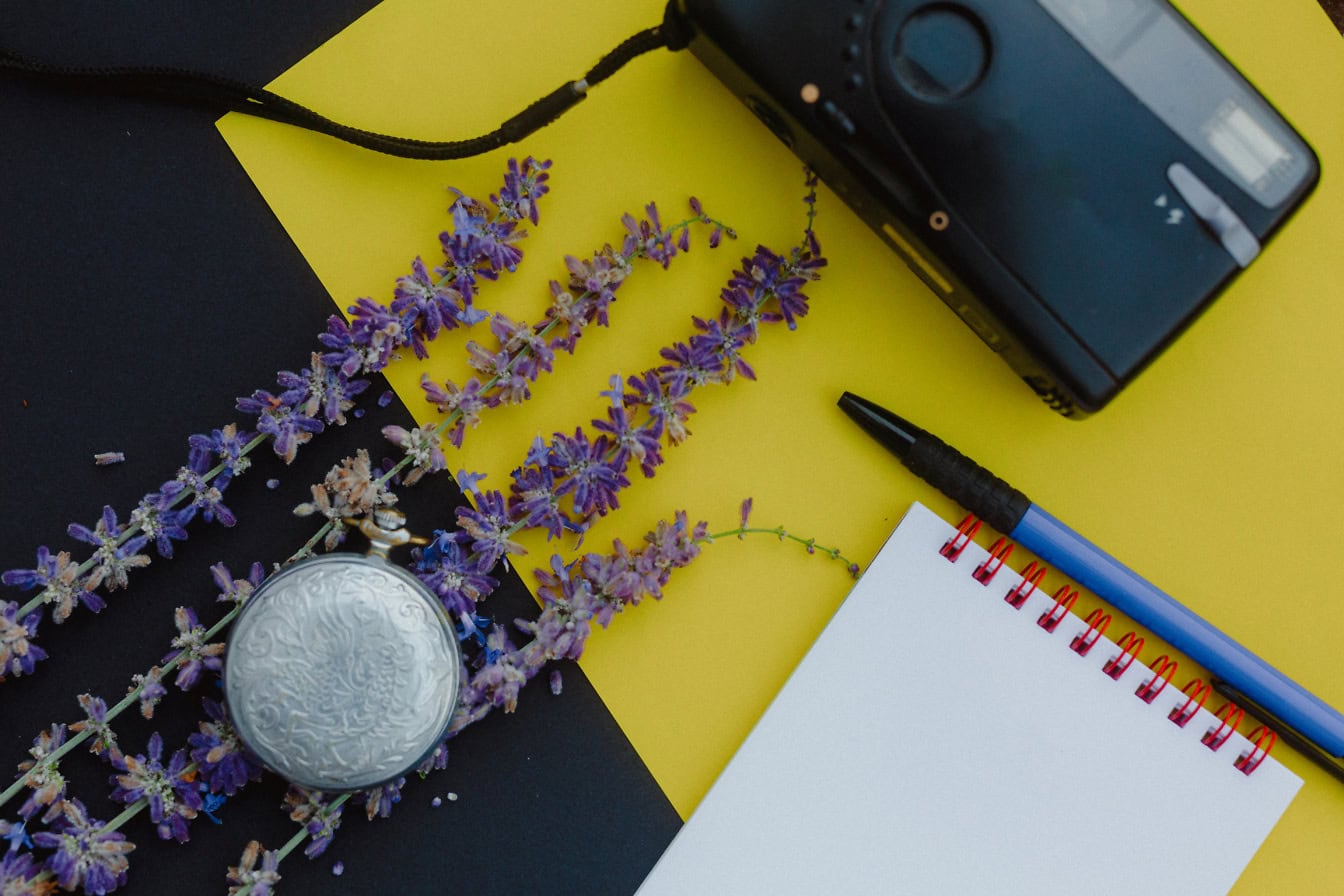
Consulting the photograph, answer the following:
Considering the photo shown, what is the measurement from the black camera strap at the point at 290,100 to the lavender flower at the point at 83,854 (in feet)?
1.42

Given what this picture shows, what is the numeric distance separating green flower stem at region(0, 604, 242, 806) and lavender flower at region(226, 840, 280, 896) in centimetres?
11

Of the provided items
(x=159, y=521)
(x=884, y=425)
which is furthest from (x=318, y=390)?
(x=884, y=425)

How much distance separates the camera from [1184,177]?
0.55m

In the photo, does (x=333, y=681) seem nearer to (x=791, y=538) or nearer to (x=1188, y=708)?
(x=791, y=538)

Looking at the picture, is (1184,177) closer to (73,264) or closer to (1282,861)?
(1282,861)

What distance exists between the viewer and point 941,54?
0.54 m

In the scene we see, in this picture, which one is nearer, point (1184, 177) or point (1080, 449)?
point (1184, 177)

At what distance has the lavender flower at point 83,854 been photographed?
548 mm

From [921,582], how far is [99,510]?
0.53 metres

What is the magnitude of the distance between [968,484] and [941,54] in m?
0.26

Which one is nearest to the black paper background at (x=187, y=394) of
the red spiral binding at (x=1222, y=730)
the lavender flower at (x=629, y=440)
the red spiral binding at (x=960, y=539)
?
the lavender flower at (x=629, y=440)

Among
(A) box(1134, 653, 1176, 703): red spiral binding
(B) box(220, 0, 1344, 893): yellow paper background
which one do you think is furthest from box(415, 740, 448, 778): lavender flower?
(A) box(1134, 653, 1176, 703): red spiral binding

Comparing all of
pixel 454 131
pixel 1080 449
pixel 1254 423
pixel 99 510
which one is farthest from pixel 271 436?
pixel 1254 423

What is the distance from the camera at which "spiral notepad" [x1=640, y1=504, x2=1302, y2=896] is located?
24.5 inches
